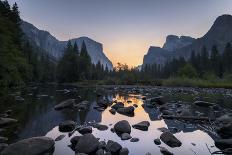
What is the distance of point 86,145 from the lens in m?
9.41

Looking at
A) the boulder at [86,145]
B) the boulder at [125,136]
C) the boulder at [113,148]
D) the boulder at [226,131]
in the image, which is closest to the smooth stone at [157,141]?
the boulder at [125,136]

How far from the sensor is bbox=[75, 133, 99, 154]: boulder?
923 centimetres

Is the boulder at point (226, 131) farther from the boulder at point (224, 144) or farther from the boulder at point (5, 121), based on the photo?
the boulder at point (5, 121)

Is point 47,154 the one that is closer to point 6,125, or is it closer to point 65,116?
point 6,125

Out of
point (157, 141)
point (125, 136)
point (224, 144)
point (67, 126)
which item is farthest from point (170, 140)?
point (67, 126)

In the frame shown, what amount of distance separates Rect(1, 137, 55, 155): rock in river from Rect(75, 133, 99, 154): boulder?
3.10 ft

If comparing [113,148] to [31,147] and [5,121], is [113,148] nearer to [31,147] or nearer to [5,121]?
[31,147]

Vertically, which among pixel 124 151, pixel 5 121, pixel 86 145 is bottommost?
pixel 124 151

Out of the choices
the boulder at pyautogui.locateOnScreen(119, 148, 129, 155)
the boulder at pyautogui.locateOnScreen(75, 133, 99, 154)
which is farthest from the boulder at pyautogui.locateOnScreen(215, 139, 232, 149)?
the boulder at pyautogui.locateOnScreen(75, 133, 99, 154)

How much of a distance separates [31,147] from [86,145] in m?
1.81

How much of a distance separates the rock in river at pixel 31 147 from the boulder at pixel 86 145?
0.95 metres

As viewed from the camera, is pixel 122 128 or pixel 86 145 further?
pixel 122 128

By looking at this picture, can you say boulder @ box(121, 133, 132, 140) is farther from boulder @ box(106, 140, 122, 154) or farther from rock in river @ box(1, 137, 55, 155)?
rock in river @ box(1, 137, 55, 155)

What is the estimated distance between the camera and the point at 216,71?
356 ft
